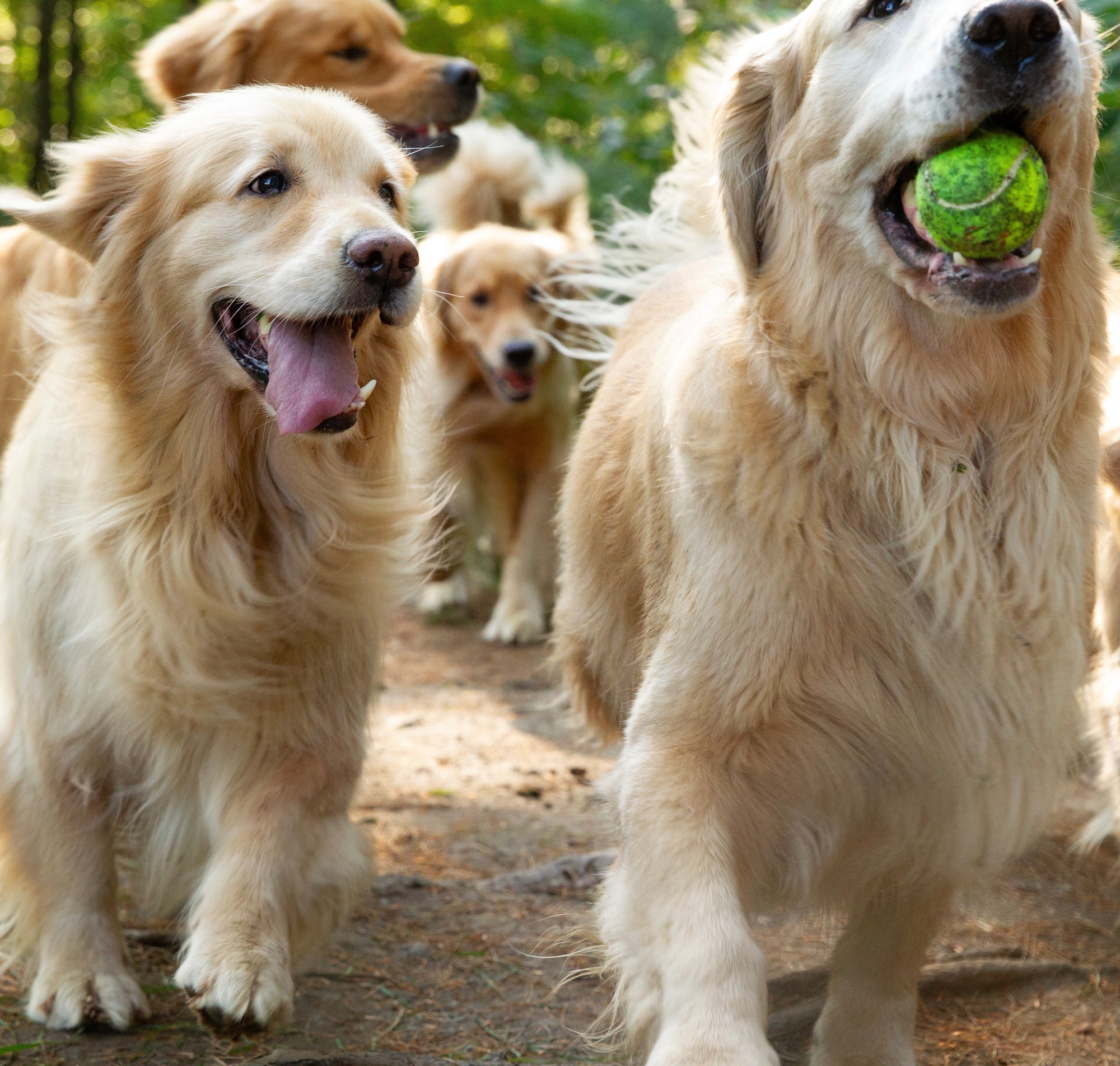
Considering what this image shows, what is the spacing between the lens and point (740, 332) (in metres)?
2.75

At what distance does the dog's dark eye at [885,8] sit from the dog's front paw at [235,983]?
2234 mm

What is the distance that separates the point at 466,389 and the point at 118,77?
26.4 ft

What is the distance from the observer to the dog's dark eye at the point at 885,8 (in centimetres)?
258

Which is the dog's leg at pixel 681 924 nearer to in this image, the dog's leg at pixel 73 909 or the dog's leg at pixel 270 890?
the dog's leg at pixel 270 890

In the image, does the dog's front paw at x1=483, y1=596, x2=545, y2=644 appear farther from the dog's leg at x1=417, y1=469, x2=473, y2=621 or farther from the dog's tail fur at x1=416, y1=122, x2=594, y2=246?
the dog's tail fur at x1=416, y1=122, x2=594, y2=246

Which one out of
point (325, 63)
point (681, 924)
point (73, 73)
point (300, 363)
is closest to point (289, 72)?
point (325, 63)

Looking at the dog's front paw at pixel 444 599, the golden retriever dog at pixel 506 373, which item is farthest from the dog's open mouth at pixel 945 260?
the dog's front paw at pixel 444 599

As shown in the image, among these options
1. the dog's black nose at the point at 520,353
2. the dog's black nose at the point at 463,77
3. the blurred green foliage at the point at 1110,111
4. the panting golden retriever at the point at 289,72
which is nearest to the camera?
the panting golden retriever at the point at 289,72

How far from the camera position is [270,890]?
2.94 metres

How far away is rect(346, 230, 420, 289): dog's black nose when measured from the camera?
2.91 metres

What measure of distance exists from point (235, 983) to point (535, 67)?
8.80 metres

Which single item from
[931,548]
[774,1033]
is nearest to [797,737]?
[931,548]

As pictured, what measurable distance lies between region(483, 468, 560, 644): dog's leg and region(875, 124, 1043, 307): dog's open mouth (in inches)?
200

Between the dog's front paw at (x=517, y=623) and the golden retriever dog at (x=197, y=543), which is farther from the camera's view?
the dog's front paw at (x=517, y=623)
